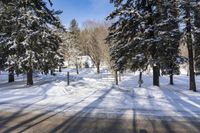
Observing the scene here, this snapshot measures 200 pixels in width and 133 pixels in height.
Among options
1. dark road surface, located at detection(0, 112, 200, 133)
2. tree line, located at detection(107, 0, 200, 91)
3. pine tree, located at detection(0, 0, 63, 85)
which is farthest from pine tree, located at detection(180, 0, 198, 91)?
dark road surface, located at detection(0, 112, 200, 133)

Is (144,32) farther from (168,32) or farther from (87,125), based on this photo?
(87,125)

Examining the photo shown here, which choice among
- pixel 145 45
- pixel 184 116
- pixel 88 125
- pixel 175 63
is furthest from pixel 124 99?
pixel 175 63

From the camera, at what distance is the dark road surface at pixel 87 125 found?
7.50 meters

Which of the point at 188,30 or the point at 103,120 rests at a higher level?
the point at 188,30

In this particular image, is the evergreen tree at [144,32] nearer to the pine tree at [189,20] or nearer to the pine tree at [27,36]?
the pine tree at [189,20]

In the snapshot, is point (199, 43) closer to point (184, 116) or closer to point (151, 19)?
point (151, 19)

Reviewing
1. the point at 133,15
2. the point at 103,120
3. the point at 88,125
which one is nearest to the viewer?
the point at 88,125

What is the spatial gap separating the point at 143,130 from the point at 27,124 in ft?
10.6

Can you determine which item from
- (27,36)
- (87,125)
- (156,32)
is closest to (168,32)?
(156,32)

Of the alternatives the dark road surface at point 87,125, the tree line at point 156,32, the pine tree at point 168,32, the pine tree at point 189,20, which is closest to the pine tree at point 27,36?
the tree line at point 156,32

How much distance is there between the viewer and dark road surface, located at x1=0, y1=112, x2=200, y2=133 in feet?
24.6

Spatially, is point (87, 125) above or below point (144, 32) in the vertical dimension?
below

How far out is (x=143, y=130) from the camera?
7.49 meters

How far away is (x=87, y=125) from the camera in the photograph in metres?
8.06
